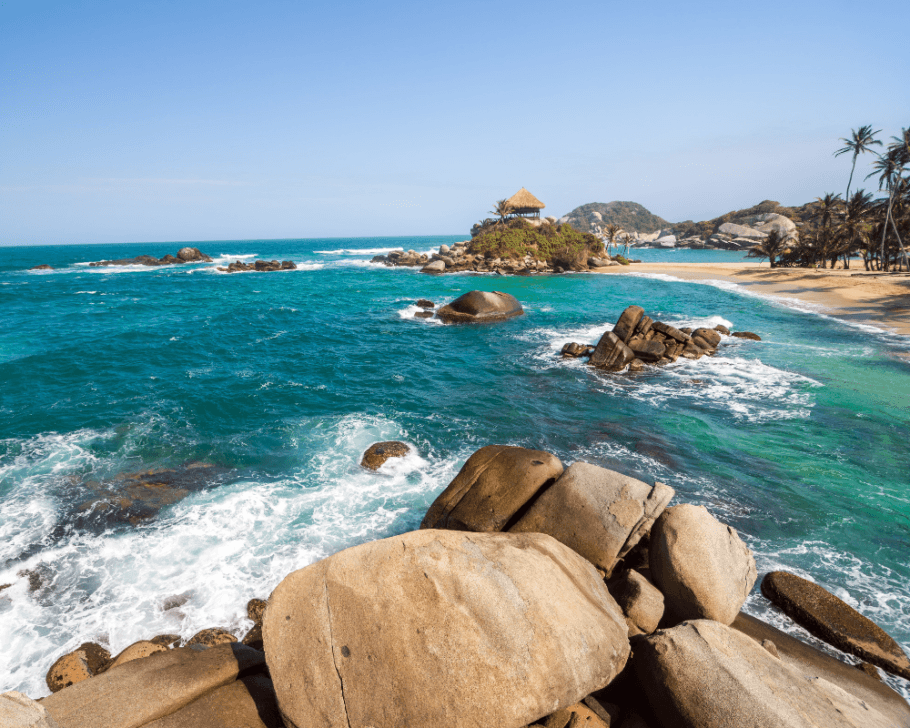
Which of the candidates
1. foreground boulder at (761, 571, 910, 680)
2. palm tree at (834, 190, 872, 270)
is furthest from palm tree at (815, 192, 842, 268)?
foreground boulder at (761, 571, 910, 680)

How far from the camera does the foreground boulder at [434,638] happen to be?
4660 millimetres

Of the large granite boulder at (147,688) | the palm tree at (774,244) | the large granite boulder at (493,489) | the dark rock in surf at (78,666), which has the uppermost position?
the palm tree at (774,244)

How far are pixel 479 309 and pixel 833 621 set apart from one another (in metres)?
28.1

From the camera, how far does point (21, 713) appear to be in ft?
13.2

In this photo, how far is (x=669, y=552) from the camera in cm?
703

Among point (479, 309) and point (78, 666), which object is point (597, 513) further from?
point (479, 309)

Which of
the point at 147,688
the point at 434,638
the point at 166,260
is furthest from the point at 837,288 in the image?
the point at 166,260

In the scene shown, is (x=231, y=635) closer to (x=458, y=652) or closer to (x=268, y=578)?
(x=268, y=578)

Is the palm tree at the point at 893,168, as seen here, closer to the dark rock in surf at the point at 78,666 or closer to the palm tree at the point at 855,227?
the palm tree at the point at 855,227

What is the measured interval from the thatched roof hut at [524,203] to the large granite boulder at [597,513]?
7675cm

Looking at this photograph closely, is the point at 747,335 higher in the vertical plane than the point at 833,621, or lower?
higher

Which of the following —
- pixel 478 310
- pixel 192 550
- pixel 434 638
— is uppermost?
pixel 478 310

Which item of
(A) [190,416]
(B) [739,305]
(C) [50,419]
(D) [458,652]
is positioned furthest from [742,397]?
(C) [50,419]

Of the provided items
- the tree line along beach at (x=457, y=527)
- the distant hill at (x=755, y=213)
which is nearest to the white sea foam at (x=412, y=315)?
Result: the tree line along beach at (x=457, y=527)
